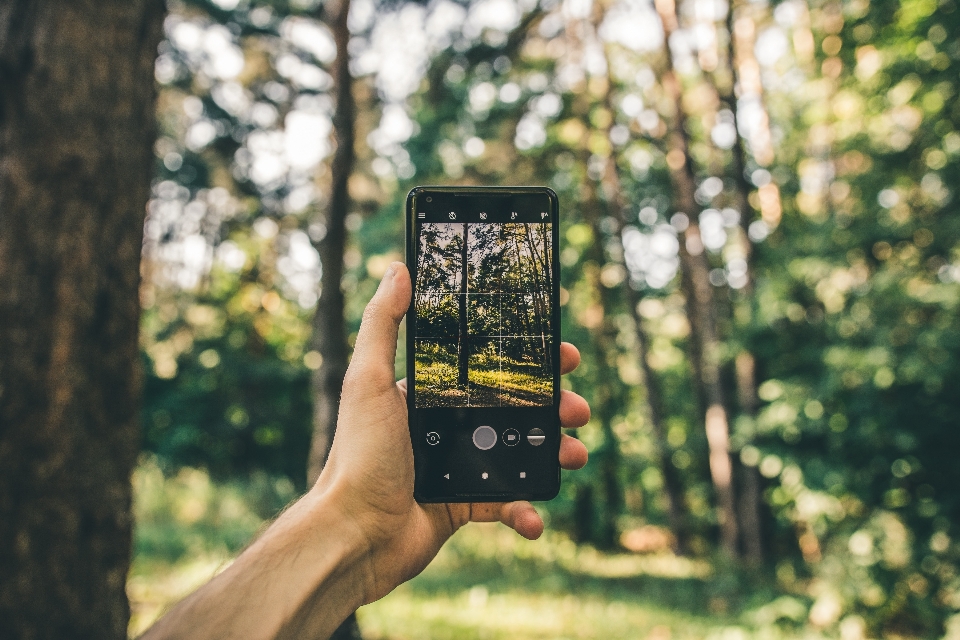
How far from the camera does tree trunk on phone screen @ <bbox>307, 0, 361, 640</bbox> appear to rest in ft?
16.2

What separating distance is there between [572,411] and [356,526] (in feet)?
2.45

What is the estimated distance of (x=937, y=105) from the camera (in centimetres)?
646

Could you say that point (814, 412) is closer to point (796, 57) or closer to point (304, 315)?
point (796, 57)

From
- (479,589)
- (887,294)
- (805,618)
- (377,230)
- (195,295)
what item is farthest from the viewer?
(195,295)

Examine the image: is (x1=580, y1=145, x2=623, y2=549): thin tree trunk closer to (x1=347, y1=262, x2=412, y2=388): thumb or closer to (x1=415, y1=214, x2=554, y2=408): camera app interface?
(x1=415, y1=214, x2=554, y2=408): camera app interface

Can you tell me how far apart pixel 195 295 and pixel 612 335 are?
32.9 ft

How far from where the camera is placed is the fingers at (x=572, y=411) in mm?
2074

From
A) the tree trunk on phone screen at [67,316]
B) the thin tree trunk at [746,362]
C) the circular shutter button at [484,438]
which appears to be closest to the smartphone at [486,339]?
the circular shutter button at [484,438]

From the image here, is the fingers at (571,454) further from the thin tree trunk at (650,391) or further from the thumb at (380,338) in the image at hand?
the thin tree trunk at (650,391)

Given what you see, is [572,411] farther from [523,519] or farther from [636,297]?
[636,297]

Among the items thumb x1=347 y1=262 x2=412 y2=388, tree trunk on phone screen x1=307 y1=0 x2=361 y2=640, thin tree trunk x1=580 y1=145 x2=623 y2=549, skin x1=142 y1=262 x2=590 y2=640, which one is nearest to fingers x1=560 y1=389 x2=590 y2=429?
skin x1=142 y1=262 x2=590 y2=640

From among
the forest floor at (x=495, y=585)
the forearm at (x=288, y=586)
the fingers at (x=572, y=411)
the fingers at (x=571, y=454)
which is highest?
the fingers at (x=572, y=411)

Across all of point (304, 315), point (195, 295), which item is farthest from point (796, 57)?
point (195, 295)

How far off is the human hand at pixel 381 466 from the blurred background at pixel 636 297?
312mm
